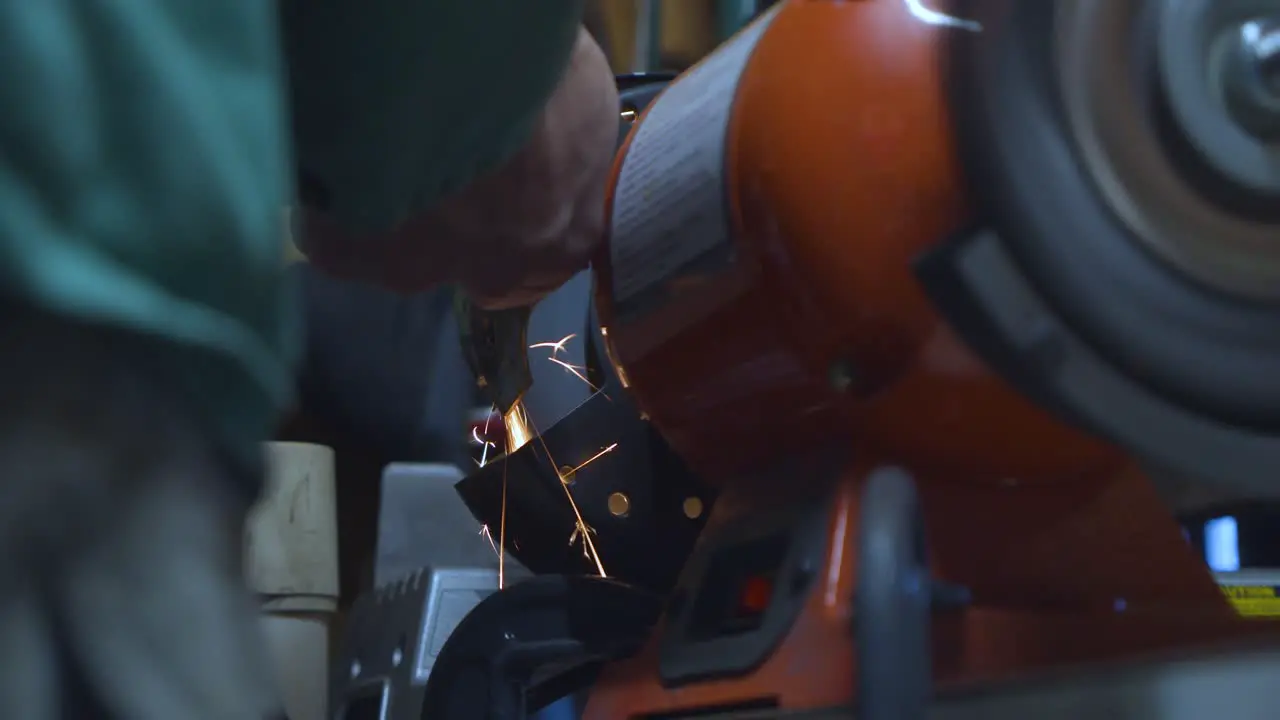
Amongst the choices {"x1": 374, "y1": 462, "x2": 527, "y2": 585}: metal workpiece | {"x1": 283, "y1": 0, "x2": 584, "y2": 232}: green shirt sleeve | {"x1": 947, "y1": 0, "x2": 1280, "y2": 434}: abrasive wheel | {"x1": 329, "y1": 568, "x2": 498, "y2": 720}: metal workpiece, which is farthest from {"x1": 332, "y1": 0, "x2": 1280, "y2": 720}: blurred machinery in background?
{"x1": 374, "y1": 462, "x2": 527, "y2": 585}: metal workpiece

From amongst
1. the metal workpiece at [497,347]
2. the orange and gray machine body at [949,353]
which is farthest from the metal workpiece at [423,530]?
the orange and gray machine body at [949,353]

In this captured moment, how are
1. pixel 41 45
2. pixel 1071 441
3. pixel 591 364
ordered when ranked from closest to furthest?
pixel 41 45, pixel 1071 441, pixel 591 364

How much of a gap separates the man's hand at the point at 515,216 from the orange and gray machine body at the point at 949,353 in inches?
3.9

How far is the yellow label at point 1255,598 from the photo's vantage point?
0.72 meters

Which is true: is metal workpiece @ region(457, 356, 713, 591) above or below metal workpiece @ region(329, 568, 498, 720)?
above

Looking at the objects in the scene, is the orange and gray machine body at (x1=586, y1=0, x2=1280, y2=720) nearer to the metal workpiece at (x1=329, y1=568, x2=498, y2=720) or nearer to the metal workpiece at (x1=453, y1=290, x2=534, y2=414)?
the metal workpiece at (x1=453, y1=290, x2=534, y2=414)

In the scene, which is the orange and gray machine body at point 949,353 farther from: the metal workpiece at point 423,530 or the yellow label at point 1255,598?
the metal workpiece at point 423,530

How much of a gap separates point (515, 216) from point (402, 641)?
0.45m

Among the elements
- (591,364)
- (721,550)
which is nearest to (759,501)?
(721,550)

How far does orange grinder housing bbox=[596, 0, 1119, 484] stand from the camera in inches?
21.2

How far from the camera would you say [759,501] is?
66cm

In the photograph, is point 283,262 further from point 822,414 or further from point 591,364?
point 591,364

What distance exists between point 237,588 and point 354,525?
145cm

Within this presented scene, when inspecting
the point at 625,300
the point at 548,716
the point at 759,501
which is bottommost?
the point at 548,716
